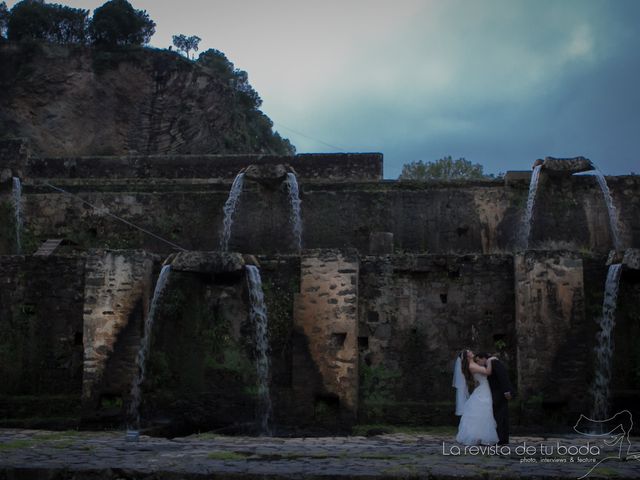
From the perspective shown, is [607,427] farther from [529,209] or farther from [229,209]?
[229,209]

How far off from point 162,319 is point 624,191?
903 centimetres

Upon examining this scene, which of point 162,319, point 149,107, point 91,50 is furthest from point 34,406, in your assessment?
point 91,50

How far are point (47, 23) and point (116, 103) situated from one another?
18.5 feet

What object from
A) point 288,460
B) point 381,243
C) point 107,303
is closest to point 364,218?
point 381,243

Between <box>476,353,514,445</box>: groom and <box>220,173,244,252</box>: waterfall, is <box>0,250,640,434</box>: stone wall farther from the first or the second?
→ <box>220,173,244,252</box>: waterfall

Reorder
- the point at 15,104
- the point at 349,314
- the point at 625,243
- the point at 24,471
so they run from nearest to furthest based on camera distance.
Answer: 1. the point at 24,471
2. the point at 349,314
3. the point at 625,243
4. the point at 15,104

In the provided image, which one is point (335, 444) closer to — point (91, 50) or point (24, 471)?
point (24, 471)

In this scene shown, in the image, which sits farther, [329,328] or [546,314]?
[329,328]

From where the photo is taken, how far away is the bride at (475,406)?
9.23m

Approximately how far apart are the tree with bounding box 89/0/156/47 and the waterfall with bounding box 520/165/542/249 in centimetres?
2190

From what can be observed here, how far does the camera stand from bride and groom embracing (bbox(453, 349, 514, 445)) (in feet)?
30.4

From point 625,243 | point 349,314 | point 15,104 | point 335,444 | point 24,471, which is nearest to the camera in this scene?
point 24,471

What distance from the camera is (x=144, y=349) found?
12.5 metres

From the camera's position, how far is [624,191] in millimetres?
16797
